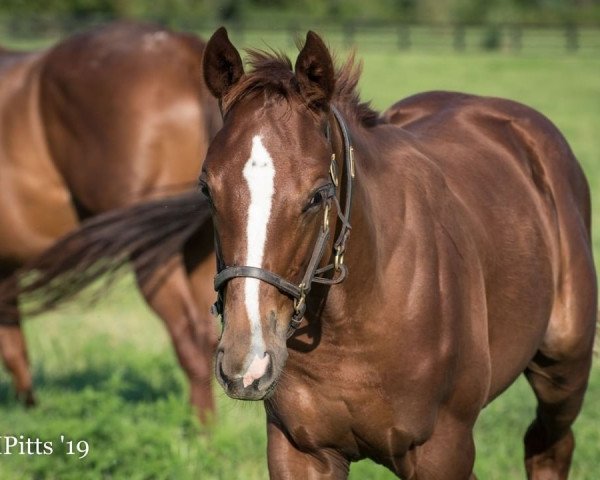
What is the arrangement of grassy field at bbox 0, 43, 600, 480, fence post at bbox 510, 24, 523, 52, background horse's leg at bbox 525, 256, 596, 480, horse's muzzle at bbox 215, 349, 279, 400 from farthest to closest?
fence post at bbox 510, 24, 523, 52, grassy field at bbox 0, 43, 600, 480, background horse's leg at bbox 525, 256, 596, 480, horse's muzzle at bbox 215, 349, 279, 400

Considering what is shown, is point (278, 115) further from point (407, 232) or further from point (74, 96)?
point (74, 96)

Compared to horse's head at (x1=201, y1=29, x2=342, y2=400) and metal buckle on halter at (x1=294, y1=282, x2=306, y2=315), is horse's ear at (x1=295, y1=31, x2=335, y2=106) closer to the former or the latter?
horse's head at (x1=201, y1=29, x2=342, y2=400)

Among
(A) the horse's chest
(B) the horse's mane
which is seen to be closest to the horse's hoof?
(A) the horse's chest

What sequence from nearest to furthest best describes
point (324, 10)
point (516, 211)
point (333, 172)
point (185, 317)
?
point (333, 172) → point (516, 211) → point (185, 317) → point (324, 10)

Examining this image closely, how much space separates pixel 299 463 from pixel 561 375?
4.68 feet

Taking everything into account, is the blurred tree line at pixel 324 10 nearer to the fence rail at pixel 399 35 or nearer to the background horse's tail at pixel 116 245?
the fence rail at pixel 399 35

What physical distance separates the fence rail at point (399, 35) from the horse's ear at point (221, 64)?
34.0 metres

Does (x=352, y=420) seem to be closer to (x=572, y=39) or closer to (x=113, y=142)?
(x=113, y=142)

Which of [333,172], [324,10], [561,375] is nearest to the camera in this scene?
[333,172]

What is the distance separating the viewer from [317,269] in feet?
9.43

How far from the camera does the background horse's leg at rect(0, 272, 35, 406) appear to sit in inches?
272

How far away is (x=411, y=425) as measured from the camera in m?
3.28

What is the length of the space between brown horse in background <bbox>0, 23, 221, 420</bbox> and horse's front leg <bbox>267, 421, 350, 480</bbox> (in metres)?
2.73

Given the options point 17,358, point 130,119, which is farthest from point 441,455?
point 17,358
